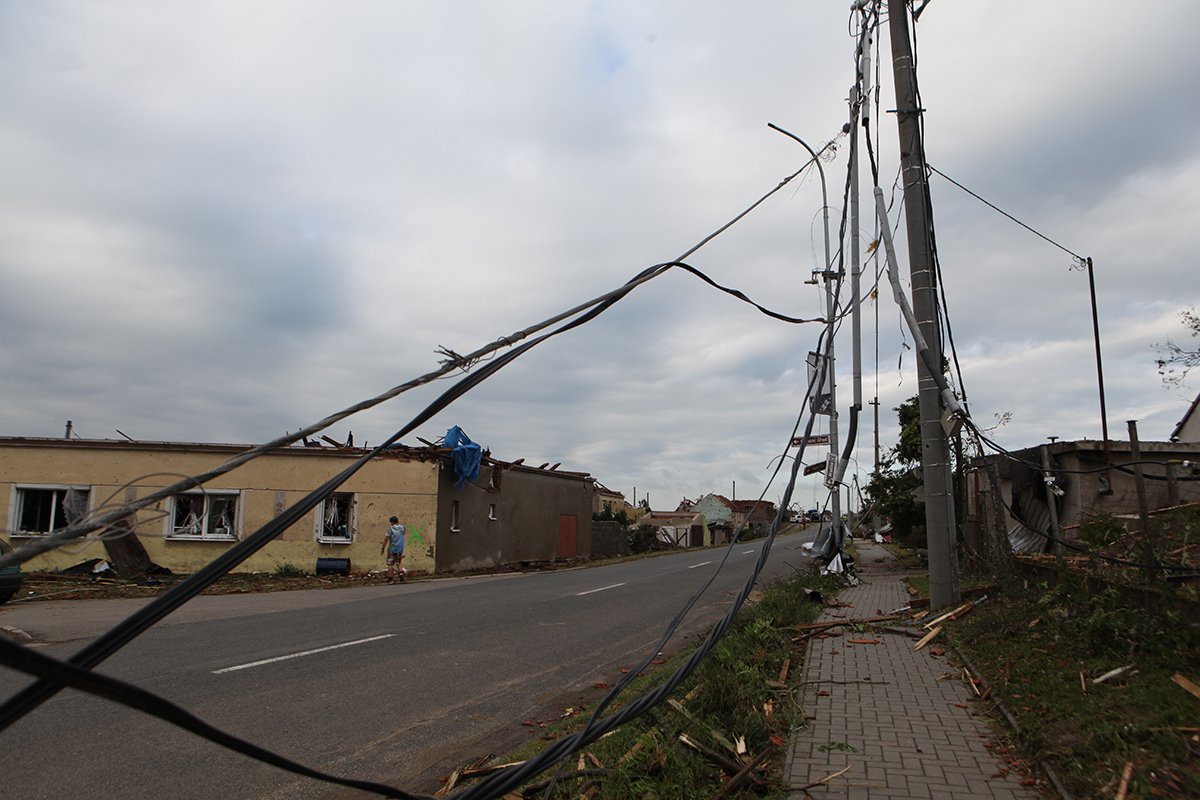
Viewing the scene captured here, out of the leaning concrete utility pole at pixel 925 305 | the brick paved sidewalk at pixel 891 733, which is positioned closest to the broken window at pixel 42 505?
the brick paved sidewalk at pixel 891 733

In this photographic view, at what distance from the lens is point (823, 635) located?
33.6 ft

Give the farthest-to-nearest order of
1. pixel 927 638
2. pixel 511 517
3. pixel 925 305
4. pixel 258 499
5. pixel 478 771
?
pixel 511 517
pixel 258 499
pixel 925 305
pixel 927 638
pixel 478 771

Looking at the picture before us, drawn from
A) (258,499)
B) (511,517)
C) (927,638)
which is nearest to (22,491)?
(258,499)

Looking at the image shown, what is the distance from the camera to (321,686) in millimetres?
7727

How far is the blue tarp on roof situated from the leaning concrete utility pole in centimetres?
1759

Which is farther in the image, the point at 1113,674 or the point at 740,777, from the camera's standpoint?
the point at 1113,674

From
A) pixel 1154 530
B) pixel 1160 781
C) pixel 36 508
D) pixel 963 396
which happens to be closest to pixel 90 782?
pixel 1160 781

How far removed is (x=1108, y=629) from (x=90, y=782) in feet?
24.2

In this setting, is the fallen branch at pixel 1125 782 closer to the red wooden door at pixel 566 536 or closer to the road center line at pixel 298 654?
the road center line at pixel 298 654

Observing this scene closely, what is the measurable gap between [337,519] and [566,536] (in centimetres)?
1303

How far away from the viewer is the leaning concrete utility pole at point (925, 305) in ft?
33.7

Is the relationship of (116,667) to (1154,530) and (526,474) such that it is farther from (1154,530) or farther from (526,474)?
(526,474)

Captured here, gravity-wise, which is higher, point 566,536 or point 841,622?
point 566,536

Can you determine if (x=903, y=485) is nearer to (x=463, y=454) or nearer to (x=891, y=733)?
(x=463, y=454)
